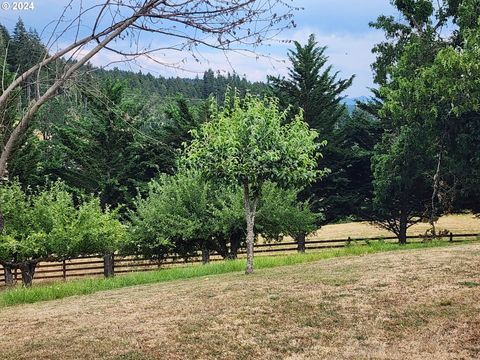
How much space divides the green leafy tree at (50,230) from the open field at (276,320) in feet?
25.0

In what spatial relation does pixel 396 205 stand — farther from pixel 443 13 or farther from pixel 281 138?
pixel 281 138

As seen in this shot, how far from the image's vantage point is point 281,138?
47.1 ft

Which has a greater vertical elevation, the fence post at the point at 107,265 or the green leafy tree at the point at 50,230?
the green leafy tree at the point at 50,230

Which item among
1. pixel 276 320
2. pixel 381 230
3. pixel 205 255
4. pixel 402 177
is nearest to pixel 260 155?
pixel 276 320

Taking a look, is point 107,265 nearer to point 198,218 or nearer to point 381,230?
point 198,218

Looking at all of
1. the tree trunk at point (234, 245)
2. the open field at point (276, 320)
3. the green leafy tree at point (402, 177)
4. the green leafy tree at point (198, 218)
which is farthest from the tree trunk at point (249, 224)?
the green leafy tree at point (402, 177)

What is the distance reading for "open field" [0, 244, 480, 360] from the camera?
7.26m

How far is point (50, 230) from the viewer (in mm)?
21922

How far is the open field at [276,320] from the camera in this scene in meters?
7.26

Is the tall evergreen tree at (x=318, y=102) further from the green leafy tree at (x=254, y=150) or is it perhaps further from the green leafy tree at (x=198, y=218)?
the green leafy tree at (x=254, y=150)

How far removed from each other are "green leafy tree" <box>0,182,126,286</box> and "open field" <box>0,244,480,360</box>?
7625 mm

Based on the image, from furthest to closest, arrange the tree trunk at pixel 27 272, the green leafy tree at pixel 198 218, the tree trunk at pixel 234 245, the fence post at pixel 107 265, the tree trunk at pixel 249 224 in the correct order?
the tree trunk at pixel 234 245 < the fence post at pixel 107 265 < the green leafy tree at pixel 198 218 < the tree trunk at pixel 27 272 < the tree trunk at pixel 249 224

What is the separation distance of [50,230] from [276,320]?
1594 cm

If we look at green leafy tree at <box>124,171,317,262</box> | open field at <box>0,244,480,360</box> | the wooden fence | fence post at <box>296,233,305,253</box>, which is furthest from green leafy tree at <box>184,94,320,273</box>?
fence post at <box>296,233,305,253</box>
